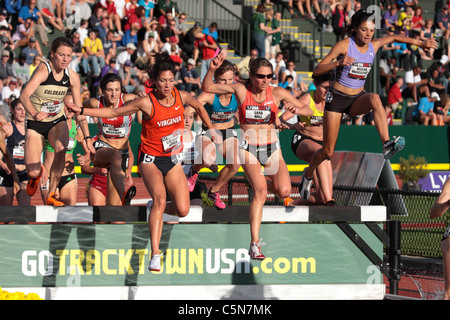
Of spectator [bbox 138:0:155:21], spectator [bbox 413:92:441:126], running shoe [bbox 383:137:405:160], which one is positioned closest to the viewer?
running shoe [bbox 383:137:405:160]

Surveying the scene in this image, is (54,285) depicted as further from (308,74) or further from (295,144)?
(308,74)

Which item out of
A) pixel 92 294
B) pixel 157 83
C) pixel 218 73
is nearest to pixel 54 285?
pixel 92 294

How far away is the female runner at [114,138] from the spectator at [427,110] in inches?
653

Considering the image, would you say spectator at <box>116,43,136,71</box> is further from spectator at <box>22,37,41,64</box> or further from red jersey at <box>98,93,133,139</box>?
red jersey at <box>98,93,133,139</box>

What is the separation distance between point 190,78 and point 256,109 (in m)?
12.4

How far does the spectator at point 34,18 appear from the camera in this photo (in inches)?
791

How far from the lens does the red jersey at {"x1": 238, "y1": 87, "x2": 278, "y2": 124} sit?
9000 millimetres

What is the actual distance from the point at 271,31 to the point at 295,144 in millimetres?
14304

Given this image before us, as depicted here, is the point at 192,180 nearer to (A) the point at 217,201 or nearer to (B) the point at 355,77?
(A) the point at 217,201

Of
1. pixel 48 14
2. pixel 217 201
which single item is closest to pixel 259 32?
pixel 48 14

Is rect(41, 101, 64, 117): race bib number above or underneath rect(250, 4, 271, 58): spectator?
above

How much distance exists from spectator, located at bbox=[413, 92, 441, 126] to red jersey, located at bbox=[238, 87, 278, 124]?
16463mm

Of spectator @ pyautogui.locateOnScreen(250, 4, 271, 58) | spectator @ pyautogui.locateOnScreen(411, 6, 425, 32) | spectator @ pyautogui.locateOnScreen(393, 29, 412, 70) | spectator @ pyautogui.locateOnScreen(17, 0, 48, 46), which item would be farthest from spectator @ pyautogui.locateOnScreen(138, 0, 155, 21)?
spectator @ pyautogui.locateOnScreen(411, 6, 425, 32)

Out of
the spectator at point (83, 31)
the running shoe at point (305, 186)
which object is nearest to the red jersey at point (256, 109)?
the running shoe at point (305, 186)
